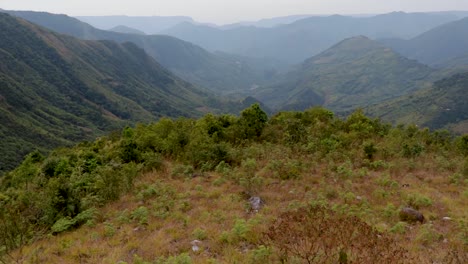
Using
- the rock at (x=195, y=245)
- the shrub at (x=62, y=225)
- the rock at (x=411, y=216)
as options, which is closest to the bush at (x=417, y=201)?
the rock at (x=411, y=216)

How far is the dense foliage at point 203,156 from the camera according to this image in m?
12.1

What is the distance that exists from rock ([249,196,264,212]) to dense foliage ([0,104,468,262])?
2.15 ft

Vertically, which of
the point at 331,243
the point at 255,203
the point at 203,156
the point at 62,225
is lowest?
the point at 203,156

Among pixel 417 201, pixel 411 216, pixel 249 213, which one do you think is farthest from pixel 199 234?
pixel 417 201

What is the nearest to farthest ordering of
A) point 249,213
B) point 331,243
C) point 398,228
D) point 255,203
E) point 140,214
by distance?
point 331,243, point 398,228, point 249,213, point 140,214, point 255,203

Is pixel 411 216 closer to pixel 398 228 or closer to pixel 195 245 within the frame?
pixel 398 228

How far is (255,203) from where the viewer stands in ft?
38.9

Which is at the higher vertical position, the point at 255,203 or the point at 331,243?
the point at 331,243

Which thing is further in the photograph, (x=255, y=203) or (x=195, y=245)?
(x=255, y=203)

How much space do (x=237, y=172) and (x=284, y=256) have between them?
7.68m

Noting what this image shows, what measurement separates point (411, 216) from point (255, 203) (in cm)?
480

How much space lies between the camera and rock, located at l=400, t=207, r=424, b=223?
10.2 meters

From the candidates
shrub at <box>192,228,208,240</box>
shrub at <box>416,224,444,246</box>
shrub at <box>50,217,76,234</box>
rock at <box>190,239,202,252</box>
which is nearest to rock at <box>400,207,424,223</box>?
shrub at <box>416,224,444,246</box>

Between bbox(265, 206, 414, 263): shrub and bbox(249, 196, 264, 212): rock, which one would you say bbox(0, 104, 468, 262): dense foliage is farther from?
bbox(265, 206, 414, 263): shrub
